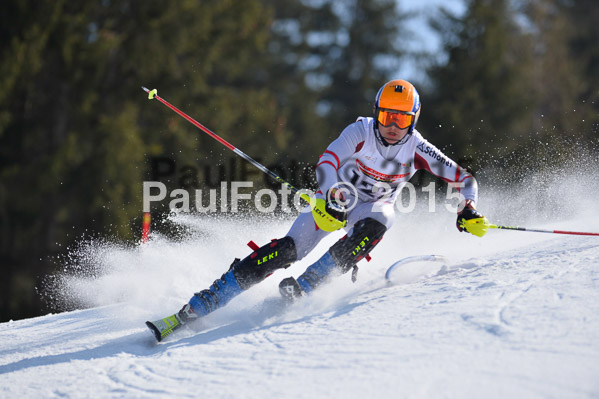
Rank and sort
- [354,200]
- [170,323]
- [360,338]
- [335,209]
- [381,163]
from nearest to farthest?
[360,338], [170,323], [335,209], [381,163], [354,200]

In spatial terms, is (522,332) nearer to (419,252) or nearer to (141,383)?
(141,383)

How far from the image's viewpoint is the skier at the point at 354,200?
4562 millimetres

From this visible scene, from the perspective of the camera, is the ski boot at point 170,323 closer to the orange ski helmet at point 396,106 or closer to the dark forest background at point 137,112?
the orange ski helmet at point 396,106

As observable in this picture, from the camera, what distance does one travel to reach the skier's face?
4.95 metres

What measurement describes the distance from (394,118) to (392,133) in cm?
12

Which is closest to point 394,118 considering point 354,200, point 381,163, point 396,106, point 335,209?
point 396,106

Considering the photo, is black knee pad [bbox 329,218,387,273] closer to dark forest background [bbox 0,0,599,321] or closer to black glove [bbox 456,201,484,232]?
black glove [bbox 456,201,484,232]

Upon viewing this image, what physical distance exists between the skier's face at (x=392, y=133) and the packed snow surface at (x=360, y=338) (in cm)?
100

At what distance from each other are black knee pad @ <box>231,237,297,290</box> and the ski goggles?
45.4 inches

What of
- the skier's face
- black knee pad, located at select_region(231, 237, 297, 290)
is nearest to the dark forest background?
the skier's face

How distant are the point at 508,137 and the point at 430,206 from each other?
9.13 meters

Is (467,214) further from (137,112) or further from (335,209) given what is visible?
(137,112)

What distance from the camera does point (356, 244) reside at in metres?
4.71

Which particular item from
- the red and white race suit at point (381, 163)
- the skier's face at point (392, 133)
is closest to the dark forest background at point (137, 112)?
the red and white race suit at point (381, 163)
